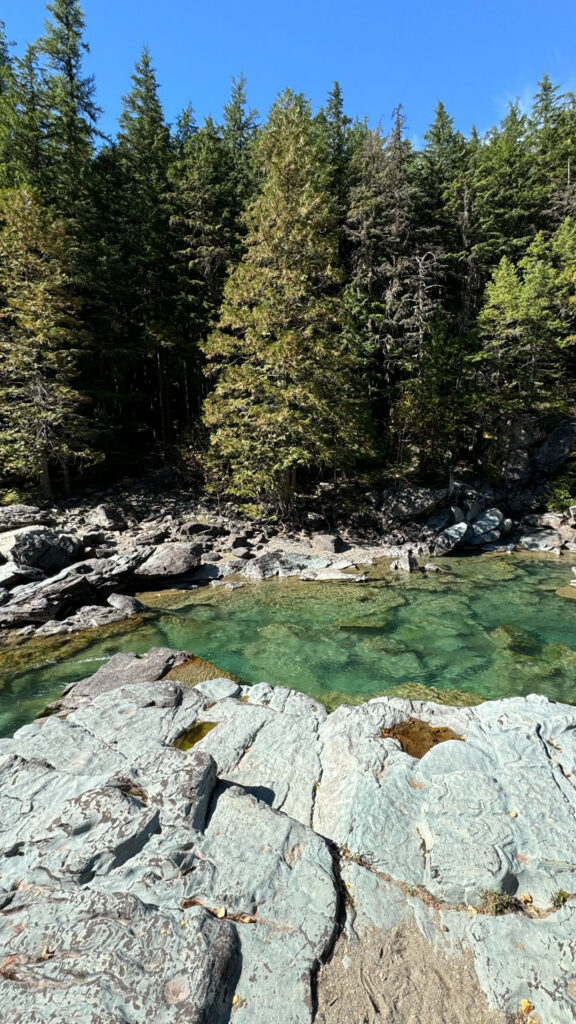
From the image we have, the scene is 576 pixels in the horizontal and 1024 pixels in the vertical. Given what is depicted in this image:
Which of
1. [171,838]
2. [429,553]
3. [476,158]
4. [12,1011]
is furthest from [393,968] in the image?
[476,158]

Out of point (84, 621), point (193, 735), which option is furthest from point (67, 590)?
point (193, 735)

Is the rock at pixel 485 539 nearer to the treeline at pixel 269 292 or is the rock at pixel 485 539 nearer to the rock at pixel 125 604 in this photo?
the treeline at pixel 269 292

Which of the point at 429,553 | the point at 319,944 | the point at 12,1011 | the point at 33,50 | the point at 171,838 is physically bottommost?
the point at 429,553

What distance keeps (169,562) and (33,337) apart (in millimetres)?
11968

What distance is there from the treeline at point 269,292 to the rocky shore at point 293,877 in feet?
44.5

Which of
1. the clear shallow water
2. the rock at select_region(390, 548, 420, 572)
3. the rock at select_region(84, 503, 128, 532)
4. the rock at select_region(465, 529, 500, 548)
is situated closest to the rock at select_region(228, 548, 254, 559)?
the clear shallow water

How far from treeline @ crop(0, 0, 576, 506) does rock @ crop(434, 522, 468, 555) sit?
4.23 meters

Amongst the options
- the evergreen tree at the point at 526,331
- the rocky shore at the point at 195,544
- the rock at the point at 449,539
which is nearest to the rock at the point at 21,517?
the rocky shore at the point at 195,544

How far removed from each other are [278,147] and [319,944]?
24.4 meters

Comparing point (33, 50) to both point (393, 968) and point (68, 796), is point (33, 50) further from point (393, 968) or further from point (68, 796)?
point (393, 968)

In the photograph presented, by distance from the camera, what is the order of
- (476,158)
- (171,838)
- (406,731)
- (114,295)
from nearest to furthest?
(171,838), (406,731), (114,295), (476,158)

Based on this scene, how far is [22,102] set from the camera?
19.5m

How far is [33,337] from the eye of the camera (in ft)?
58.1

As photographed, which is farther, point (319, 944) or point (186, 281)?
point (186, 281)
